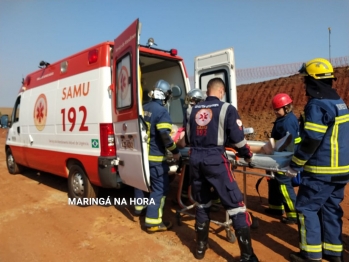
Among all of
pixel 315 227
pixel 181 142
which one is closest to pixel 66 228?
pixel 181 142

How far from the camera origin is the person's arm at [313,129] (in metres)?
2.72

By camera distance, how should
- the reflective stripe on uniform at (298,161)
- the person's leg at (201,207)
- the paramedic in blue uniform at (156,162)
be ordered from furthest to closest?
the paramedic in blue uniform at (156,162) → the person's leg at (201,207) → the reflective stripe on uniform at (298,161)

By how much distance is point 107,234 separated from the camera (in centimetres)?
399

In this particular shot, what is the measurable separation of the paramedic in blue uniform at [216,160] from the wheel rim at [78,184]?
2442 millimetres

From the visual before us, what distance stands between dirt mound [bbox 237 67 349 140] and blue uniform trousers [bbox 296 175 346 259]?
16.4m

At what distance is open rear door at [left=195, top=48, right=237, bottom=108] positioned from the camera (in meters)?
4.81

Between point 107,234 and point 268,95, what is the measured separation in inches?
900

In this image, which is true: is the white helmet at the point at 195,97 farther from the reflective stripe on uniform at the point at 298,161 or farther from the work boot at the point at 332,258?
the work boot at the point at 332,258

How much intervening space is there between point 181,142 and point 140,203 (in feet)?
4.22

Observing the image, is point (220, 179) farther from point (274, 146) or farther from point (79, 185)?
point (79, 185)

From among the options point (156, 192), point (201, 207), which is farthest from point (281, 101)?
point (156, 192)

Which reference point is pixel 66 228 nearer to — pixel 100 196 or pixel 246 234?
pixel 100 196

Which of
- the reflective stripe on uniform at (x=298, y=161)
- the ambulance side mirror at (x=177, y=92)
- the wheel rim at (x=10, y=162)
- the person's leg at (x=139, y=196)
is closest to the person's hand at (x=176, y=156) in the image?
the person's leg at (x=139, y=196)

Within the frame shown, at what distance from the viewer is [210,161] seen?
119 inches
